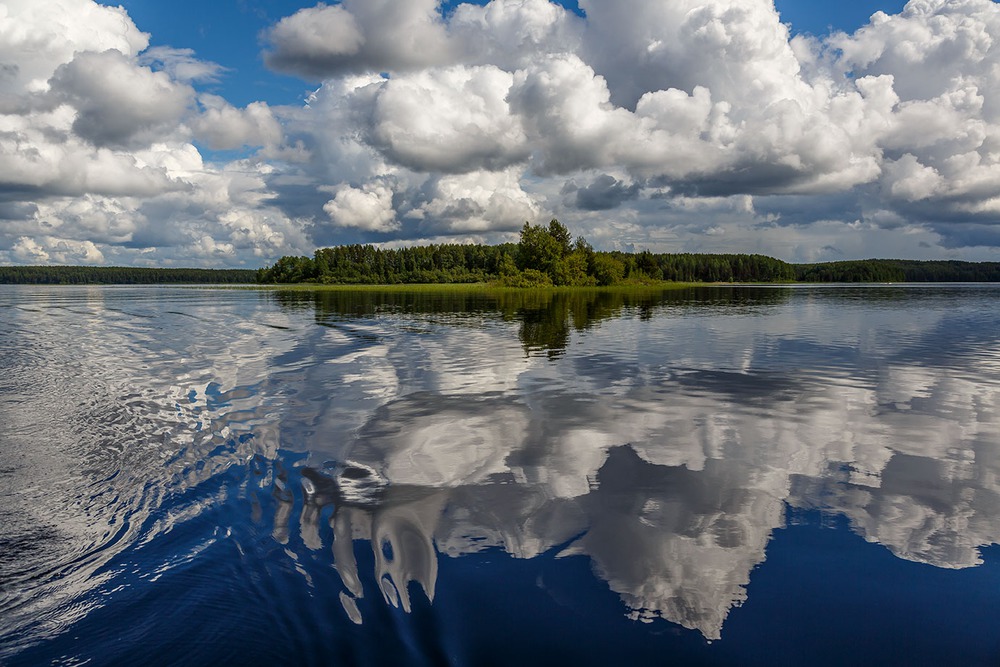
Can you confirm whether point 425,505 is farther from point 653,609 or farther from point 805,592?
point 805,592

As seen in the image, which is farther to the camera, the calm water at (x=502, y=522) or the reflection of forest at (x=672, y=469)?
the reflection of forest at (x=672, y=469)

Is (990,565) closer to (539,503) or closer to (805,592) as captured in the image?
(805,592)

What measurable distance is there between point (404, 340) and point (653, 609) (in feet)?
114

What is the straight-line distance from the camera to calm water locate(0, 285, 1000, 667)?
7383 mm

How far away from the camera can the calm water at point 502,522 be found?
738cm

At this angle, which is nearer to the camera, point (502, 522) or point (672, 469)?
point (502, 522)

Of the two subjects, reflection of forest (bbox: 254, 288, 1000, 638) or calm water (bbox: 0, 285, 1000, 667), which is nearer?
calm water (bbox: 0, 285, 1000, 667)

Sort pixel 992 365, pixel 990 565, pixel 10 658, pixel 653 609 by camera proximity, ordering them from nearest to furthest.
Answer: pixel 10 658 < pixel 653 609 < pixel 990 565 < pixel 992 365

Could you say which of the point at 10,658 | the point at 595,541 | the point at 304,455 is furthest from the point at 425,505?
the point at 10,658

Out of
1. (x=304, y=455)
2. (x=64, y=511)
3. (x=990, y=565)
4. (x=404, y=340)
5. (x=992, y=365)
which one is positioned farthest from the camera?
(x=404, y=340)

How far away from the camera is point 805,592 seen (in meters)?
8.35

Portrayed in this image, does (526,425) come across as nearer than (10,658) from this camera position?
No

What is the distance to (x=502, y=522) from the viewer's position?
10.6m

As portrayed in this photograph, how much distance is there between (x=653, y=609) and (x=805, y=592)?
2339mm
